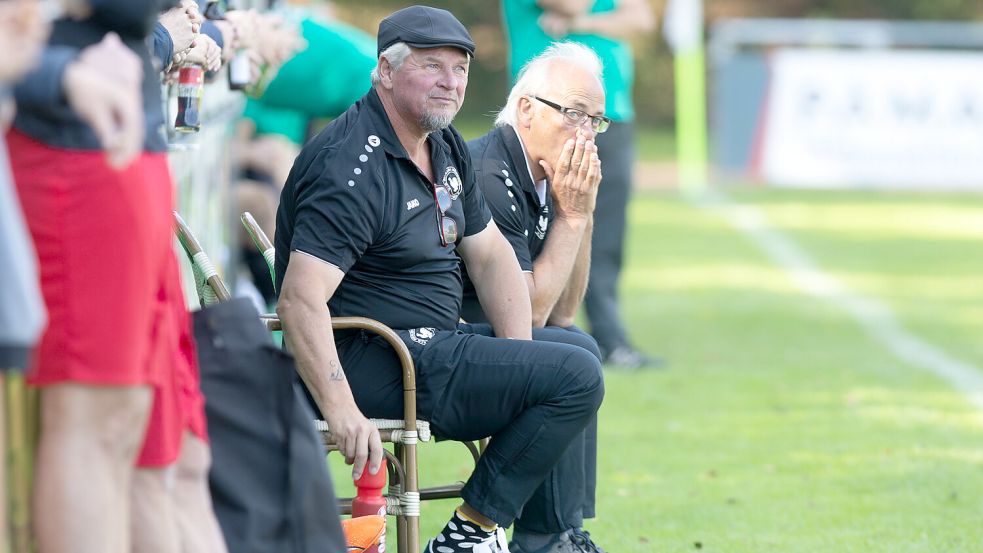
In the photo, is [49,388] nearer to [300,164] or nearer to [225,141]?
[300,164]

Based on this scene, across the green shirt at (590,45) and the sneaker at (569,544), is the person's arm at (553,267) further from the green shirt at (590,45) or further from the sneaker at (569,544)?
the green shirt at (590,45)

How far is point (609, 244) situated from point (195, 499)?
5.47 m

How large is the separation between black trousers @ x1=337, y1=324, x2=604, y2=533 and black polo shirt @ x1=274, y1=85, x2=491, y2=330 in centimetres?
11

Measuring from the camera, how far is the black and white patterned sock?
13.6 feet

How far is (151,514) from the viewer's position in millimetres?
2955

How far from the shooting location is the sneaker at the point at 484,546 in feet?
13.6

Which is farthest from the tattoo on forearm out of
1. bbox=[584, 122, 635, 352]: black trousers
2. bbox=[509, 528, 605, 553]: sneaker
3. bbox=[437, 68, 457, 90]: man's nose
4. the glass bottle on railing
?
bbox=[584, 122, 635, 352]: black trousers

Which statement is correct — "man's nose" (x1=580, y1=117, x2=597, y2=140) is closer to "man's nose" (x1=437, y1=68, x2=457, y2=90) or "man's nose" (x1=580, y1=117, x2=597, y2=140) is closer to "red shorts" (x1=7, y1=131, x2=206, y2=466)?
"man's nose" (x1=437, y1=68, x2=457, y2=90)

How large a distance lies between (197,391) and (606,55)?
17.0ft

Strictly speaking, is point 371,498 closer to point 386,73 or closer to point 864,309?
point 386,73

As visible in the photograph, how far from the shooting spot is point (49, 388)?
2.69 metres

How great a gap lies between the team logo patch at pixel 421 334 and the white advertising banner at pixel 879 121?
60.2ft

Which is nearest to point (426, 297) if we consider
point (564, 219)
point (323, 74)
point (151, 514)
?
point (564, 219)

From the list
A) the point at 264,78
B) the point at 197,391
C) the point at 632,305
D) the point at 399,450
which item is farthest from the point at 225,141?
the point at 197,391
